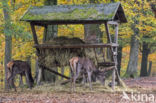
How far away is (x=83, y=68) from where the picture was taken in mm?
12781

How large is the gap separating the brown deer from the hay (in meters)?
0.71

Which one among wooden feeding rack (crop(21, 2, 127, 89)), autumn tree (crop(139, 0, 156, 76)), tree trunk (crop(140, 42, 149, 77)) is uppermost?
wooden feeding rack (crop(21, 2, 127, 89))

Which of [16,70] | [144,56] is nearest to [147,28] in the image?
[144,56]

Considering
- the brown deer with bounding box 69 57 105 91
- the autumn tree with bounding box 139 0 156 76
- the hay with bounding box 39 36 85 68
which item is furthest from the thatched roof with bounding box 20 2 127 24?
the autumn tree with bounding box 139 0 156 76

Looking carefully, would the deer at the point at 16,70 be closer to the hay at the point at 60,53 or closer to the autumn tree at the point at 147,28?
the hay at the point at 60,53

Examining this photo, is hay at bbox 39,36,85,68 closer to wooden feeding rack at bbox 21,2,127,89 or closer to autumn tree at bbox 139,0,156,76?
wooden feeding rack at bbox 21,2,127,89

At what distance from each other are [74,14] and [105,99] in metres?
4.41

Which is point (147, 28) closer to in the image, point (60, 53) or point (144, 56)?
point (144, 56)

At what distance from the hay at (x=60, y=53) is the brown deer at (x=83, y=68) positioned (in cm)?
71

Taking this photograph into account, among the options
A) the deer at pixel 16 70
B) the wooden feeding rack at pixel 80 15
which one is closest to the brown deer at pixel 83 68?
the wooden feeding rack at pixel 80 15

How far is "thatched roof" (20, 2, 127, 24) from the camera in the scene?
12156 millimetres

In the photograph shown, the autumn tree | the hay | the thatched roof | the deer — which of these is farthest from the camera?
the autumn tree

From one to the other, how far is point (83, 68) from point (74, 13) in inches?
99.6

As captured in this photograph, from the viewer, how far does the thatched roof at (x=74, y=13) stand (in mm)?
12156
